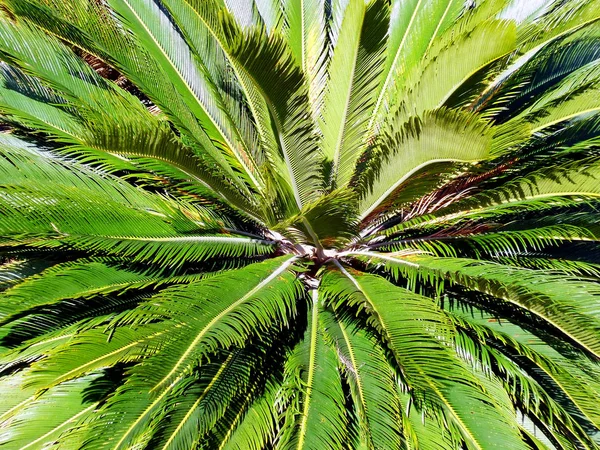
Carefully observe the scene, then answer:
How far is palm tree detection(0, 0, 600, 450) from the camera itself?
190 centimetres

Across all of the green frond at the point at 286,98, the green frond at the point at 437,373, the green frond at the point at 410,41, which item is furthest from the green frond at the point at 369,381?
the green frond at the point at 410,41

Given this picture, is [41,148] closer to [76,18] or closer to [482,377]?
[76,18]

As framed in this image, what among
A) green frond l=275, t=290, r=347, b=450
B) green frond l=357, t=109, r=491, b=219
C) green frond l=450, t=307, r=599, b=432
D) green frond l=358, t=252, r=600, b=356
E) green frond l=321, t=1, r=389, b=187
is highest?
green frond l=321, t=1, r=389, b=187

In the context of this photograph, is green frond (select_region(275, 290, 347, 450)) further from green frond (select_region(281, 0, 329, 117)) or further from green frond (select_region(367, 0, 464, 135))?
green frond (select_region(281, 0, 329, 117))

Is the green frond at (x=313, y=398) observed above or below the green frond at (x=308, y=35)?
below

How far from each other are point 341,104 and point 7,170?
1.66 m

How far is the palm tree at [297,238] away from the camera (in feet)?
6.24

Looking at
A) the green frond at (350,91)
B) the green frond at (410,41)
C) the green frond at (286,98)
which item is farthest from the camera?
the green frond at (410,41)

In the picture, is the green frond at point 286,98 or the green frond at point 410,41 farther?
the green frond at point 410,41

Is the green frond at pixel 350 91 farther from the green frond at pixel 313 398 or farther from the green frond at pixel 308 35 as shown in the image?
the green frond at pixel 313 398

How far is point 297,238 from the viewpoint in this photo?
8.50 ft

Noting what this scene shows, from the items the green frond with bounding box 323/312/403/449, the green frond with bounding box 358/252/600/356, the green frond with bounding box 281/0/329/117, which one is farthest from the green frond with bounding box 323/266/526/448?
the green frond with bounding box 281/0/329/117

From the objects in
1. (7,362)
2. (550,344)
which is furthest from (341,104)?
(7,362)

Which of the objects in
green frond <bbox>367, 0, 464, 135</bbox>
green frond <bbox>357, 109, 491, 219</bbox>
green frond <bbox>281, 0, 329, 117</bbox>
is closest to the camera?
green frond <bbox>357, 109, 491, 219</bbox>
